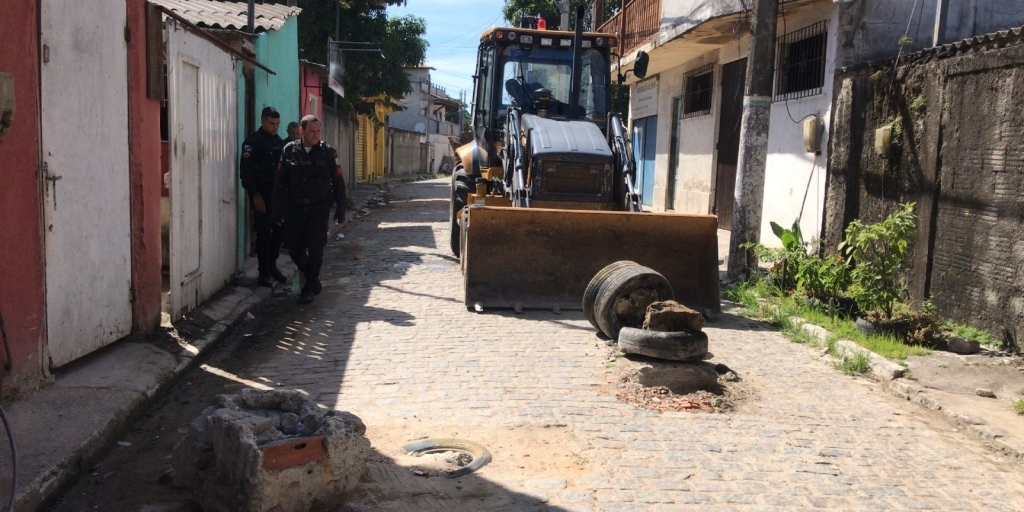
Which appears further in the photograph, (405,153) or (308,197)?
(405,153)

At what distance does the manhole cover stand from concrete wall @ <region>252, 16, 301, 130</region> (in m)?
7.19

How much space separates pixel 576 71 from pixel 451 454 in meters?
6.26

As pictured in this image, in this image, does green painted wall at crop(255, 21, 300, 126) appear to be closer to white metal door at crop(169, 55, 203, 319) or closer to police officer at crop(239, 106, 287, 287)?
police officer at crop(239, 106, 287, 287)

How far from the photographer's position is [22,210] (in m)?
4.35

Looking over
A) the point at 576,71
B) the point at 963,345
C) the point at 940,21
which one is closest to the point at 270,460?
the point at 963,345

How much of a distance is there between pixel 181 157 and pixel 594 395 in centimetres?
389

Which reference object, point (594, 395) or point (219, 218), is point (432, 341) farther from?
point (219, 218)

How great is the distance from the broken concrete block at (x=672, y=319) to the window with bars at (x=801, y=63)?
239 inches

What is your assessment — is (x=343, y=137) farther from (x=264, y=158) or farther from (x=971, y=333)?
(x=971, y=333)

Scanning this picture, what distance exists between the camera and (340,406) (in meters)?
4.96

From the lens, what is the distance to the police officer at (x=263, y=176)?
8.46 m

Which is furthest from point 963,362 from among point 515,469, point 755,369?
point 515,469

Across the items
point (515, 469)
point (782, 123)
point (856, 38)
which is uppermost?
→ point (856, 38)

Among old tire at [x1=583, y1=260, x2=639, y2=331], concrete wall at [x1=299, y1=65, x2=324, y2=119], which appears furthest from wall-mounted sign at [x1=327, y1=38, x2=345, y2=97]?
old tire at [x1=583, y1=260, x2=639, y2=331]
